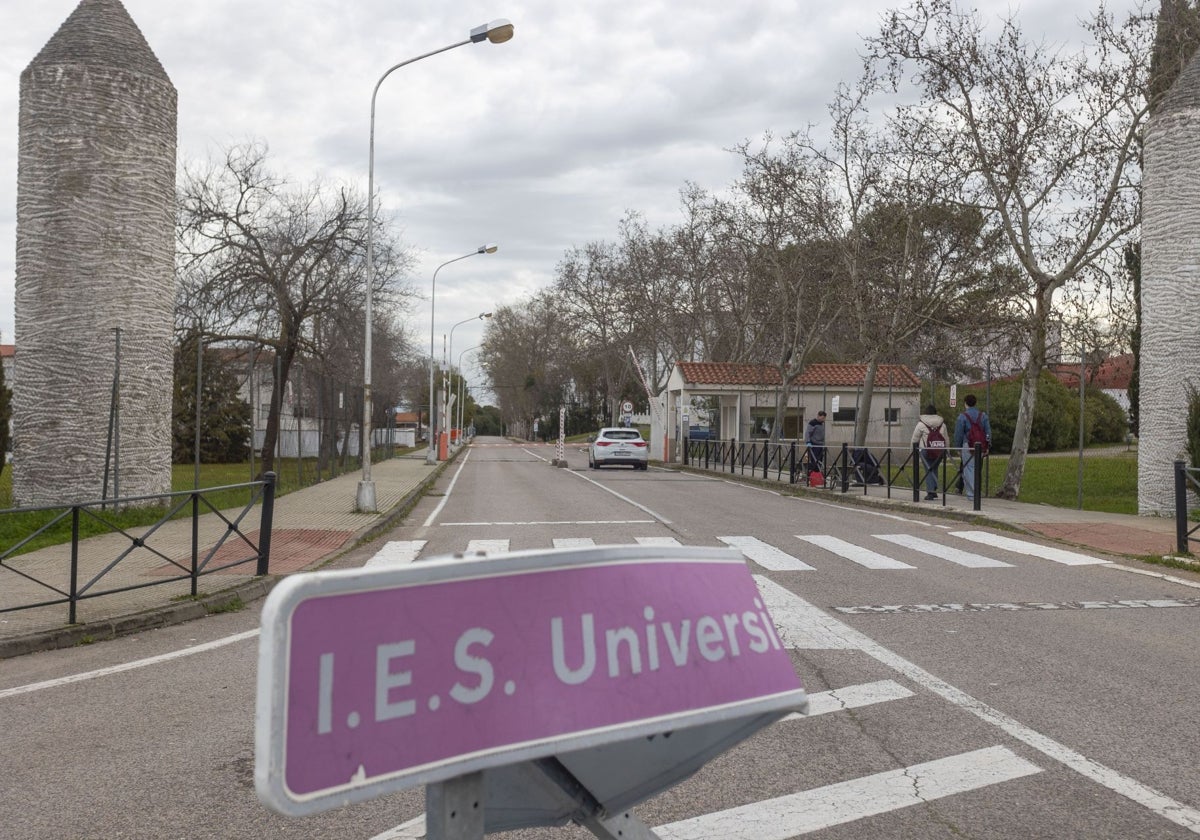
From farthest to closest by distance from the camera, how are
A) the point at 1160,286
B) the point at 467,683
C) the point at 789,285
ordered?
the point at 789,285 → the point at 1160,286 → the point at 467,683

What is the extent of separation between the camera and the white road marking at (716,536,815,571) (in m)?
11.3

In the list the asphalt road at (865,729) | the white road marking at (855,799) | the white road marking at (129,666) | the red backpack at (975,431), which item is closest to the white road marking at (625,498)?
the red backpack at (975,431)

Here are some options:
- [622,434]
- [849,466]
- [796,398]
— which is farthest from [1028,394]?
[796,398]

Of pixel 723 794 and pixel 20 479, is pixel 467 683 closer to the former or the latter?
pixel 723 794

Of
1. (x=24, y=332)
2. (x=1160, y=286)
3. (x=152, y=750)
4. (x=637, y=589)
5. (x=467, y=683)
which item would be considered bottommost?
(x=152, y=750)

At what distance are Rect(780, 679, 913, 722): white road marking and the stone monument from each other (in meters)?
12.3

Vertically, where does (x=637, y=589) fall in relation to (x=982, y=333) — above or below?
below

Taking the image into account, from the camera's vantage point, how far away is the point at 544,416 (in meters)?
113

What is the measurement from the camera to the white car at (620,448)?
3875cm

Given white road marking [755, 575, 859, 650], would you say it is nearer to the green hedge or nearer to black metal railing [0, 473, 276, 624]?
black metal railing [0, 473, 276, 624]

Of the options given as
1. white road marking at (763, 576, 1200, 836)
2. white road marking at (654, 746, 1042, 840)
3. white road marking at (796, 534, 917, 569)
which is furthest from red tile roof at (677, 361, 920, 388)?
white road marking at (654, 746, 1042, 840)

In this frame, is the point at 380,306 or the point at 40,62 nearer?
the point at 40,62

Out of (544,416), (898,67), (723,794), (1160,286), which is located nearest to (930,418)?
(1160,286)

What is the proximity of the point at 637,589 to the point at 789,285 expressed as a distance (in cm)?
3448
